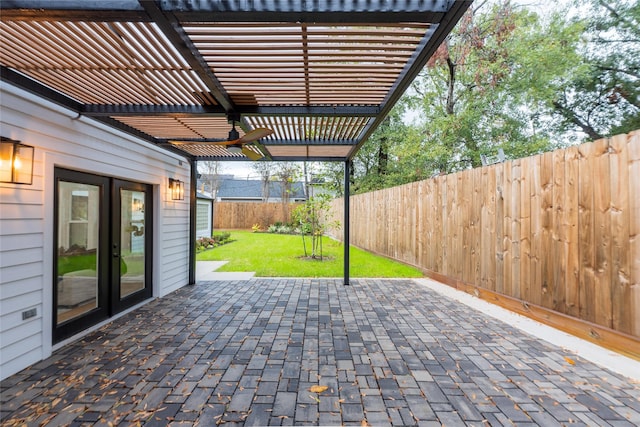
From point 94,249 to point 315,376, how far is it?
10.2 feet

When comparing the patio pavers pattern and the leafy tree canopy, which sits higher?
the leafy tree canopy

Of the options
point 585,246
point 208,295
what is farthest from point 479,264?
point 208,295

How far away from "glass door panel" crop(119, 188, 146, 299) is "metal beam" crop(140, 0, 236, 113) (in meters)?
2.42

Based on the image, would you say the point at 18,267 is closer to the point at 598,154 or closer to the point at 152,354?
the point at 152,354

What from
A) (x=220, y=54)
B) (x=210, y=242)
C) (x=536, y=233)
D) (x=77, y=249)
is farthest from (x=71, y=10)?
(x=210, y=242)

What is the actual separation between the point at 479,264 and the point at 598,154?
2322 mm

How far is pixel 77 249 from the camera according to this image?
3434 mm

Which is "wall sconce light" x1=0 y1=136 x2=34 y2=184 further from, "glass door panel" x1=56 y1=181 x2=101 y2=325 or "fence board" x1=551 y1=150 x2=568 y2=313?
"fence board" x1=551 y1=150 x2=568 y2=313

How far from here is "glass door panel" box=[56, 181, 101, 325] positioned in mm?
3215

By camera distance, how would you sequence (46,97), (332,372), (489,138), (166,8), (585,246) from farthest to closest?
(489,138) < (585,246) < (46,97) < (332,372) < (166,8)

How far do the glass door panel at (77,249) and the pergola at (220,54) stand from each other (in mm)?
948

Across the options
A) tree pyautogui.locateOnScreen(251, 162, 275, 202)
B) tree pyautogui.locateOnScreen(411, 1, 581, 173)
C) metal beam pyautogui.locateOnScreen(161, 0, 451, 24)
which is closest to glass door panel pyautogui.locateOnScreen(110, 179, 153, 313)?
metal beam pyautogui.locateOnScreen(161, 0, 451, 24)

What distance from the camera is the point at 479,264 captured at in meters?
4.83

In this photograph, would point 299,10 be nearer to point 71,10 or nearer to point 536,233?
point 71,10
